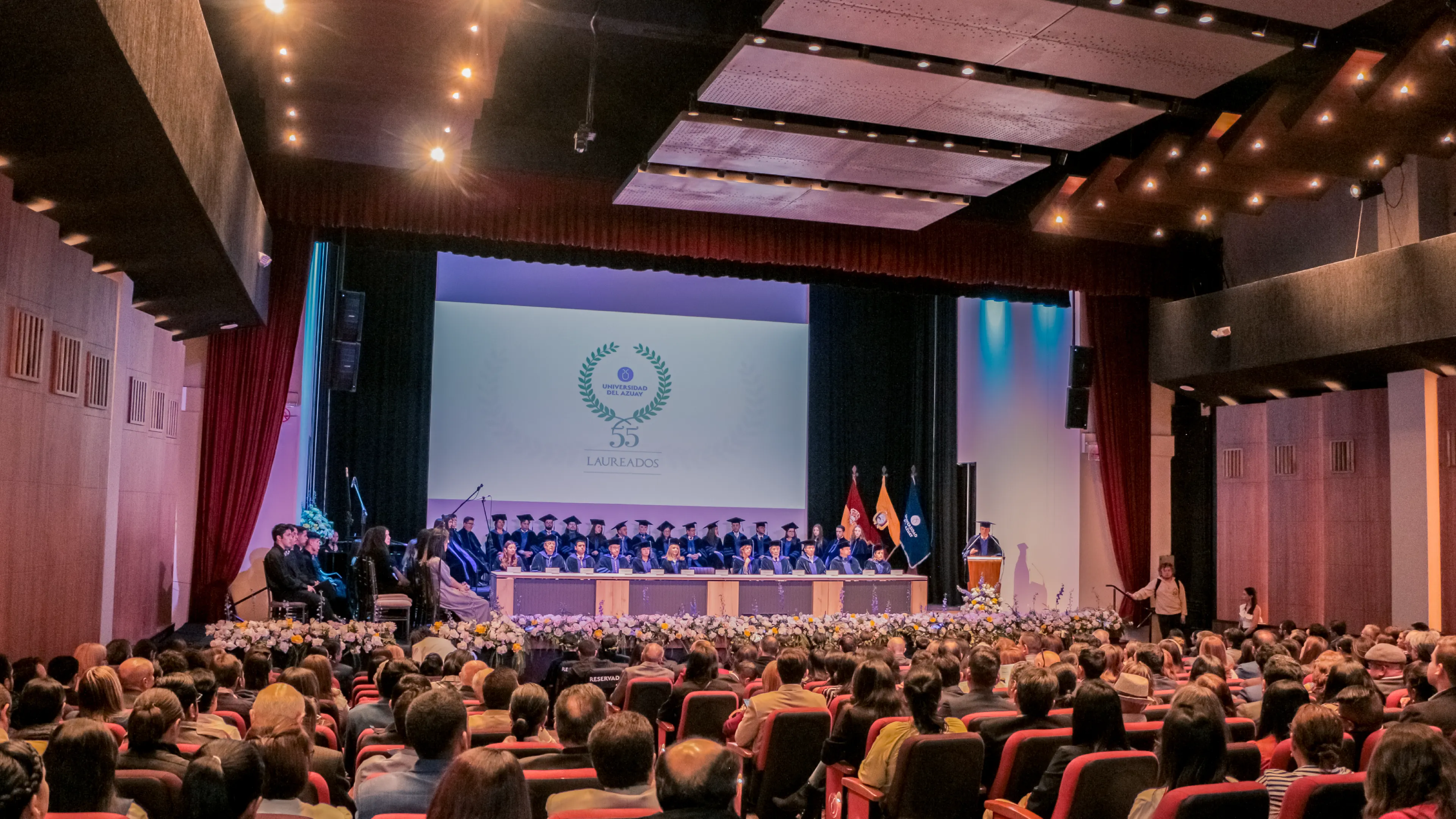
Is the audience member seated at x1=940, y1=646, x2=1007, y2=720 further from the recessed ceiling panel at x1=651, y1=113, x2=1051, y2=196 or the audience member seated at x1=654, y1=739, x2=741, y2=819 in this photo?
the recessed ceiling panel at x1=651, y1=113, x2=1051, y2=196

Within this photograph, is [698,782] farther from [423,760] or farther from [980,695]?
[980,695]

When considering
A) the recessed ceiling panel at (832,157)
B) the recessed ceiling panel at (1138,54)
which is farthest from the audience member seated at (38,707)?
the recessed ceiling panel at (1138,54)

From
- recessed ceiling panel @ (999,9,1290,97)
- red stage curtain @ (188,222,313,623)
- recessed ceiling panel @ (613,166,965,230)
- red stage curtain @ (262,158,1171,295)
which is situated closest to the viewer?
recessed ceiling panel @ (999,9,1290,97)

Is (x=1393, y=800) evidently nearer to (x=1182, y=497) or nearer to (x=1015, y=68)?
(x=1015, y=68)

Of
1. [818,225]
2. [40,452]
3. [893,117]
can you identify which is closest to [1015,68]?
[893,117]

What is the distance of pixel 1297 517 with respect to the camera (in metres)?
11.9

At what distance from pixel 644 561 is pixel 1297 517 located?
675cm

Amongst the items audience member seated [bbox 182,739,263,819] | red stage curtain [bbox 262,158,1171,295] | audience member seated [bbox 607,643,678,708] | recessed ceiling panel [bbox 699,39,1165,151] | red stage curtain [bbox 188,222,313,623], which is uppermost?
recessed ceiling panel [bbox 699,39,1165,151]

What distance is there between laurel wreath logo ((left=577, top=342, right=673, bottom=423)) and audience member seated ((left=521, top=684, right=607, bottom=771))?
11.7 meters

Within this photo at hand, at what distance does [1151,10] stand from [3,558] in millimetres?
7315

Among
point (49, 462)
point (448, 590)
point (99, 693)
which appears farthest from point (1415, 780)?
point (448, 590)

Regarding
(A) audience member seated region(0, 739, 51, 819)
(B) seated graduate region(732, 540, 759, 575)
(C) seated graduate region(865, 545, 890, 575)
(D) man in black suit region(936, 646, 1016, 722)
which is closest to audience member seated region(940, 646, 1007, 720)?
(D) man in black suit region(936, 646, 1016, 722)

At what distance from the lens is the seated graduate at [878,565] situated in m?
13.8

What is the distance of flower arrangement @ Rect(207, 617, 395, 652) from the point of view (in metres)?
9.05
